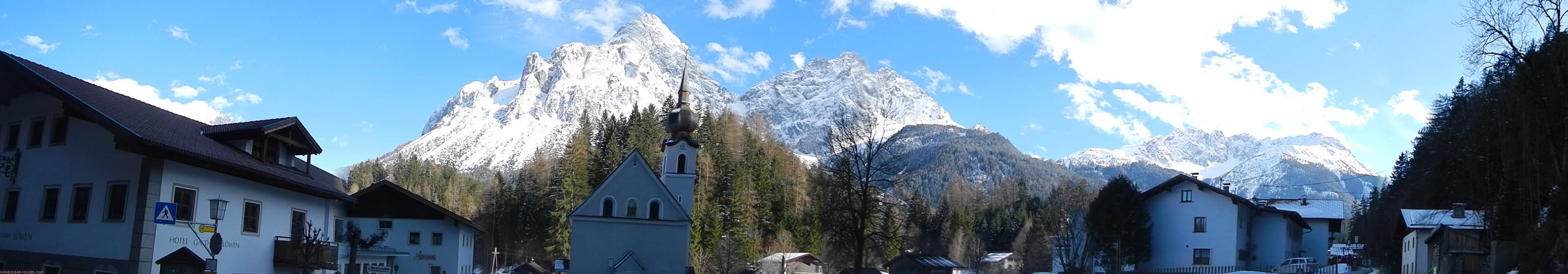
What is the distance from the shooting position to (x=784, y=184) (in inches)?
3511

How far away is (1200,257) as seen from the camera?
200ft

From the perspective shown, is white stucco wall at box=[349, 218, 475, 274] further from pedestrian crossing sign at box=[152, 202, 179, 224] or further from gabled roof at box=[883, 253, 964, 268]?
pedestrian crossing sign at box=[152, 202, 179, 224]

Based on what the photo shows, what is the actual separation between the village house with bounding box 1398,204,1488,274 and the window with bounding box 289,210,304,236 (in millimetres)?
37949

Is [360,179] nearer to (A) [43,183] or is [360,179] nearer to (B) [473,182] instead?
(B) [473,182]

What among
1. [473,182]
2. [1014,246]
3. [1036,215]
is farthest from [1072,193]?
[473,182]

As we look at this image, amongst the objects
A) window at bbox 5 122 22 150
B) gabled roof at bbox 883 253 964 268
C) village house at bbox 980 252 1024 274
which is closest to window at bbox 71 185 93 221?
window at bbox 5 122 22 150

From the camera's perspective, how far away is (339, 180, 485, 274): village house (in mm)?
47969

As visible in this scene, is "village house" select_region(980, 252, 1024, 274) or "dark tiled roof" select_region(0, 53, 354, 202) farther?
"village house" select_region(980, 252, 1024, 274)

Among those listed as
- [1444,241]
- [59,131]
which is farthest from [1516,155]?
[59,131]

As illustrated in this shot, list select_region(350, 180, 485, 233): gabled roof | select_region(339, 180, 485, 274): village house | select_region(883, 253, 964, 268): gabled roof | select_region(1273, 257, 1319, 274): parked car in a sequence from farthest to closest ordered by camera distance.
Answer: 1. select_region(883, 253, 964, 268): gabled roof
2. select_region(1273, 257, 1319, 274): parked car
3. select_region(339, 180, 485, 274): village house
4. select_region(350, 180, 485, 233): gabled roof

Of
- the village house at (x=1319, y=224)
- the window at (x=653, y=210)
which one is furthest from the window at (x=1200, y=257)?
the window at (x=653, y=210)

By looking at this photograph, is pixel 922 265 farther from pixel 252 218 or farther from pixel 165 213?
pixel 165 213

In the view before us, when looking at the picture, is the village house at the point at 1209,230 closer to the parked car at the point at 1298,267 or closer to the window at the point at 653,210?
the parked car at the point at 1298,267

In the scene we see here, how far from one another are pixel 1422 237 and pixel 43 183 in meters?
48.5
